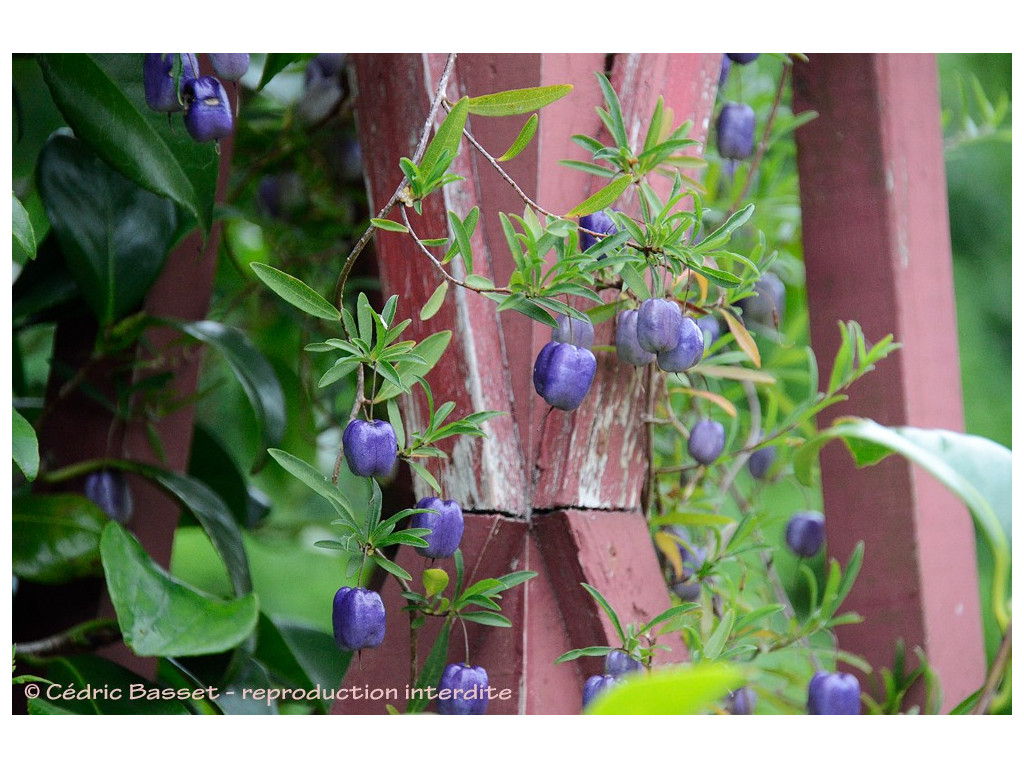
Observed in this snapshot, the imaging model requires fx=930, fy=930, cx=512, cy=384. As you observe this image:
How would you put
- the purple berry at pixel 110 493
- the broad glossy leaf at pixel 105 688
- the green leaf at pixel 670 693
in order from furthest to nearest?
the purple berry at pixel 110 493 < the broad glossy leaf at pixel 105 688 < the green leaf at pixel 670 693

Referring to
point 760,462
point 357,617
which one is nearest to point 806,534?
point 760,462

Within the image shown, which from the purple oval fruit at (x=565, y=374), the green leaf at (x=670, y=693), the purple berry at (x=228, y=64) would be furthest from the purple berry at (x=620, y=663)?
the purple berry at (x=228, y=64)

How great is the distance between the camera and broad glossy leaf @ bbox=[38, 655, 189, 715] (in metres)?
0.47

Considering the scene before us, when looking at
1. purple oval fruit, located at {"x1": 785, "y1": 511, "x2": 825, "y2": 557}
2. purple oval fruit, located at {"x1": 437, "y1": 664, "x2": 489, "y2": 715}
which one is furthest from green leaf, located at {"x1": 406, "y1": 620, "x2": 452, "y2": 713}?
purple oval fruit, located at {"x1": 785, "y1": 511, "x2": 825, "y2": 557}

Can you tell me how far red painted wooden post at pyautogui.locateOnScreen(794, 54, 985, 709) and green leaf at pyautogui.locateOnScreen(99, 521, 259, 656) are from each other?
398 mm

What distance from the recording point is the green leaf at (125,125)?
0.47 m

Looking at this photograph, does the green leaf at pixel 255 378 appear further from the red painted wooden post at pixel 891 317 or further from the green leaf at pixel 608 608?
the red painted wooden post at pixel 891 317

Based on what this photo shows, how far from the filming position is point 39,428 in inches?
24.0

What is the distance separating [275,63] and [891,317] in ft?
1.33

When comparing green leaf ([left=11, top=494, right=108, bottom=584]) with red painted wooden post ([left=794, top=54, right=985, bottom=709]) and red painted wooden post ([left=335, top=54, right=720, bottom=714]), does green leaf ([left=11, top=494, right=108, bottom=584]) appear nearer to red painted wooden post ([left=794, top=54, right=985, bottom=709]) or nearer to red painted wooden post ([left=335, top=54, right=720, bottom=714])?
red painted wooden post ([left=335, top=54, right=720, bottom=714])

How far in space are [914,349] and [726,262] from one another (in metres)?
0.17

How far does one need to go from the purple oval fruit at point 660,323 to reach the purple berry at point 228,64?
0.74 feet
